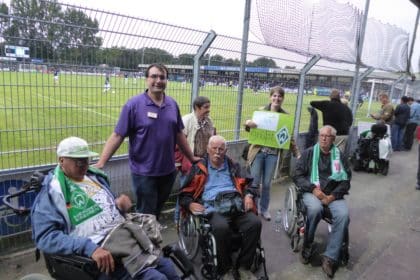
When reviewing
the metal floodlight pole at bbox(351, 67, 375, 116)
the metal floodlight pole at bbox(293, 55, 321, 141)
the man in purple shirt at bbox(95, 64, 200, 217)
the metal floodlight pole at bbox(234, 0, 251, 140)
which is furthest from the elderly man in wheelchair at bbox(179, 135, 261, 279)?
the metal floodlight pole at bbox(351, 67, 375, 116)

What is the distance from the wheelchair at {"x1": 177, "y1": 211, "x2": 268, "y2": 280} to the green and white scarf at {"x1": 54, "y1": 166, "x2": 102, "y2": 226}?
3.43ft

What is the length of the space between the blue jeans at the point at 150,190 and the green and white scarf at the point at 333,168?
1.62m

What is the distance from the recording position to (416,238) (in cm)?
444

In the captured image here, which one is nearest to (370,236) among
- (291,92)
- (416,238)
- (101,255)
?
(416,238)

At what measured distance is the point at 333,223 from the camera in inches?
137

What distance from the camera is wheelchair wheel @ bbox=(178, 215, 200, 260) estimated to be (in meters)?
3.17

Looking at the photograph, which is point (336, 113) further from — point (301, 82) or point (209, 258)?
point (209, 258)

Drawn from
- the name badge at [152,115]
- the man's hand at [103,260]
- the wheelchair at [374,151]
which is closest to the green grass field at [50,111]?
the name badge at [152,115]

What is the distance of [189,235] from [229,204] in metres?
0.52

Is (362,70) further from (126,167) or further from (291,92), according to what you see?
(126,167)

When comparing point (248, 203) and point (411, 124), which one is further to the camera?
point (411, 124)

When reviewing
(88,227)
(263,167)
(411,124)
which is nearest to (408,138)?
(411,124)

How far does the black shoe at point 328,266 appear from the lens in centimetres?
333

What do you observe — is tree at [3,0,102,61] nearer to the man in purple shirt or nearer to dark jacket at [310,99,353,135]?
the man in purple shirt
